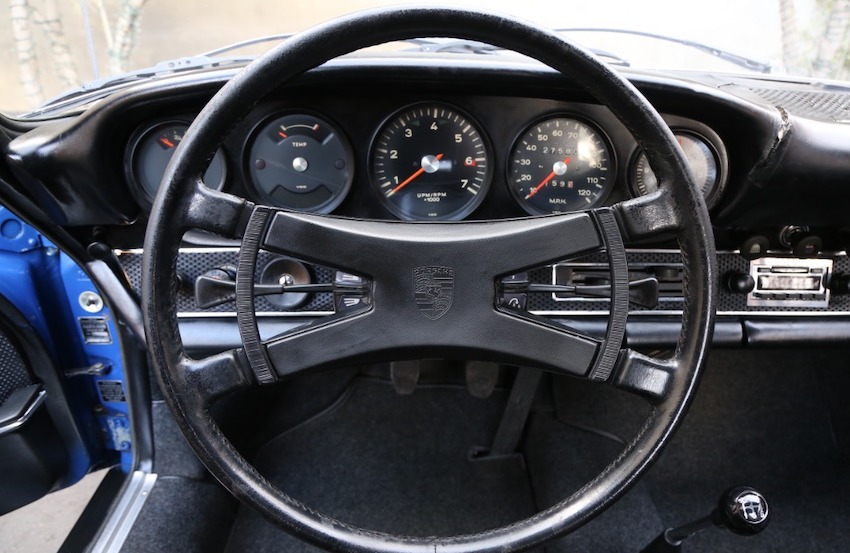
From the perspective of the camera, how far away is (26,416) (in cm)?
139

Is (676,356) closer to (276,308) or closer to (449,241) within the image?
(449,241)

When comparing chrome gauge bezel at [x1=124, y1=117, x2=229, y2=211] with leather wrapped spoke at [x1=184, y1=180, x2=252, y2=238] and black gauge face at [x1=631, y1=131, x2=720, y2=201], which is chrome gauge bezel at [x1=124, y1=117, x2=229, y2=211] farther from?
black gauge face at [x1=631, y1=131, x2=720, y2=201]

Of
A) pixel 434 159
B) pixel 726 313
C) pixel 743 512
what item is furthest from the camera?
pixel 726 313

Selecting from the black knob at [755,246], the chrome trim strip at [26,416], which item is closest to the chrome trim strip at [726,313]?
the black knob at [755,246]

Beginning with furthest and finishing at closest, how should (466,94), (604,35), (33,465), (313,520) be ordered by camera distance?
1. (604,35)
2. (33,465)
3. (466,94)
4. (313,520)

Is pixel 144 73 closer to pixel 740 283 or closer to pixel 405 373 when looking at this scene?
pixel 405 373

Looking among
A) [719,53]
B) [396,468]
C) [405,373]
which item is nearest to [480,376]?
[405,373]

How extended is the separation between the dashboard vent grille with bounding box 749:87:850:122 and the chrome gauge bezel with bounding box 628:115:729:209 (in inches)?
6.0

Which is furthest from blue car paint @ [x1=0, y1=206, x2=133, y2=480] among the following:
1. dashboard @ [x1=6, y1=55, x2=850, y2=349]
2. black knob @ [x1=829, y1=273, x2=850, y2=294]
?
black knob @ [x1=829, y1=273, x2=850, y2=294]

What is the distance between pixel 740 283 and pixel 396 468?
3.78ft

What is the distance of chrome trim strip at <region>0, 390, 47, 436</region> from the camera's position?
136 centimetres

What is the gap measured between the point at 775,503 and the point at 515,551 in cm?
141

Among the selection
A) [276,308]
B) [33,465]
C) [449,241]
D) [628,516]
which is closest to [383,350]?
[449,241]

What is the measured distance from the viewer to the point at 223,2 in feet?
5.43
